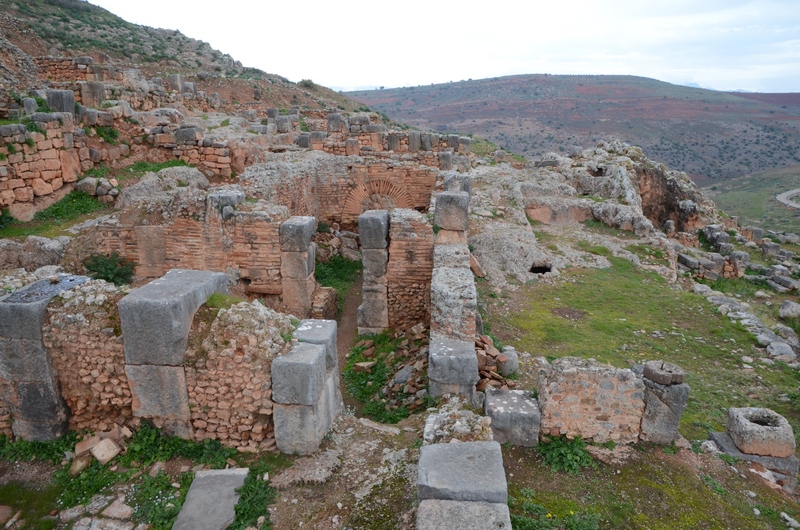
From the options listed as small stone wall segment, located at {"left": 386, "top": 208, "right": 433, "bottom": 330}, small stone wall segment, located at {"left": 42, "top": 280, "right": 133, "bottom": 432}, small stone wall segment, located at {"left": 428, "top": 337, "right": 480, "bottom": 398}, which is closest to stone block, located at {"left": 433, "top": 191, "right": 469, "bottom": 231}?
small stone wall segment, located at {"left": 386, "top": 208, "right": 433, "bottom": 330}

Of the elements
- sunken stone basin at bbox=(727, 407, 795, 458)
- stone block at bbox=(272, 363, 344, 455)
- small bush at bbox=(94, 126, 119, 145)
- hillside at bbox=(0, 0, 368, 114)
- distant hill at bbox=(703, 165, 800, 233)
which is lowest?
distant hill at bbox=(703, 165, 800, 233)

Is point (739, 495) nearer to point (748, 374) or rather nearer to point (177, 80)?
point (748, 374)

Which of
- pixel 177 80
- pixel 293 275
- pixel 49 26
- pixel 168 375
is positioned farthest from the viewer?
pixel 49 26

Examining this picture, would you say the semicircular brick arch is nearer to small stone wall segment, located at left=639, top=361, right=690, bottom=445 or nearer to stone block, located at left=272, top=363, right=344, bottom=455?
stone block, located at left=272, top=363, right=344, bottom=455

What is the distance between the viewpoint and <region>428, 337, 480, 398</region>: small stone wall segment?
594 cm

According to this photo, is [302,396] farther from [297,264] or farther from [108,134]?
[108,134]

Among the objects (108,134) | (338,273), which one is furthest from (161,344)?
(108,134)

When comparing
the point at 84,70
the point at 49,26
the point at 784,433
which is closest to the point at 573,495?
the point at 784,433

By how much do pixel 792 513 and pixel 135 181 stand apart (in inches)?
514

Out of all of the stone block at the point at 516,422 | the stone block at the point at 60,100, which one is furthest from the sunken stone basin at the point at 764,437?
the stone block at the point at 60,100

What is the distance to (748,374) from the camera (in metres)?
8.33

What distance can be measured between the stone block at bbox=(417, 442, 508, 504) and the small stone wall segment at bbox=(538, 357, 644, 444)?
1.60 metres

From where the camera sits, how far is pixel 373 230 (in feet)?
28.7

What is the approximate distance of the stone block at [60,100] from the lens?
11555 millimetres
